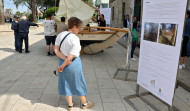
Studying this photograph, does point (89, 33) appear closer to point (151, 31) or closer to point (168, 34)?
point (151, 31)

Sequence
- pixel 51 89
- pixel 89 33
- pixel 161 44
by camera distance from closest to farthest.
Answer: pixel 161 44 → pixel 51 89 → pixel 89 33

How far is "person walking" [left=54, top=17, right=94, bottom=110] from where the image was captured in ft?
9.05

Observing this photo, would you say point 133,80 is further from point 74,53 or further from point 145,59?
point 74,53

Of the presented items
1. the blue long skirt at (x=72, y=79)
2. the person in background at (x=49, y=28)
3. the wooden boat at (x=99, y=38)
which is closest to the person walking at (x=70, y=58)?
the blue long skirt at (x=72, y=79)

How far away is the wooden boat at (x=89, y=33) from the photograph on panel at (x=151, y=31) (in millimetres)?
3564

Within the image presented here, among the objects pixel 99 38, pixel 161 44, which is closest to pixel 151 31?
pixel 161 44

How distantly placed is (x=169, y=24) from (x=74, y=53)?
158 centimetres

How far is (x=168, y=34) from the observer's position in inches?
107

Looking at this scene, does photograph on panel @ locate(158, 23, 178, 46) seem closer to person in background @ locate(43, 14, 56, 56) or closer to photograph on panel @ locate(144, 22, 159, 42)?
photograph on panel @ locate(144, 22, 159, 42)

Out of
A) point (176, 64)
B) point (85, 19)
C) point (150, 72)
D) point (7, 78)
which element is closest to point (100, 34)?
point (85, 19)

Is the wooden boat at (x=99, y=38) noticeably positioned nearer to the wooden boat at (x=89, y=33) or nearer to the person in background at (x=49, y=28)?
the wooden boat at (x=89, y=33)

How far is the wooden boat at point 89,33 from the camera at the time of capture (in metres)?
7.63

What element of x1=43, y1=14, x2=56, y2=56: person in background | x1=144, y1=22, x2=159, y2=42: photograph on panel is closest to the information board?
x1=144, y1=22, x2=159, y2=42: photograph on panel

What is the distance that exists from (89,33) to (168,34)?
17.2 ft
